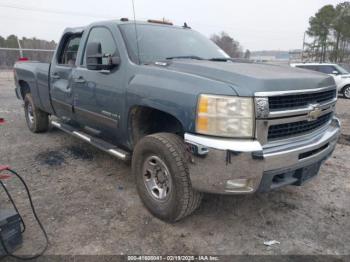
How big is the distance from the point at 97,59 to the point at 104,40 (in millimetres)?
442

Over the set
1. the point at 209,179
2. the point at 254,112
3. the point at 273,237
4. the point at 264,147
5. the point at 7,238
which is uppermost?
the point at 254,112

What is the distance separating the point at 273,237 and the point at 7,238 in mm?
2264

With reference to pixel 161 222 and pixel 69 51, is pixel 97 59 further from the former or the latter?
pixel 161 222

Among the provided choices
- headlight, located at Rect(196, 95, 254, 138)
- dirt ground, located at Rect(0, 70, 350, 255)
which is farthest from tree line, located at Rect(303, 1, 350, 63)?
headlight, located at Rect(196, 95, 254, 138)

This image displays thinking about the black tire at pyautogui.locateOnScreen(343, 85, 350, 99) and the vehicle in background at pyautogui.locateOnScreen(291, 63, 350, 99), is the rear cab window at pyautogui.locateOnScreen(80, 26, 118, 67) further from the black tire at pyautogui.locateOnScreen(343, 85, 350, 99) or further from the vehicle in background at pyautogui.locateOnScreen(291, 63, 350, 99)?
the black tire at pyautogui.locateOnScreen(343, 85, 350, 99)

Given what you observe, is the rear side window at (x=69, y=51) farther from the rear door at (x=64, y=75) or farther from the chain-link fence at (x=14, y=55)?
the chain-link fence at (x=14, y=55)

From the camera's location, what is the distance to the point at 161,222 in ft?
9.71

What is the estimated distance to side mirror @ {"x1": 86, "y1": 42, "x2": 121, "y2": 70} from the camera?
331 centimetres

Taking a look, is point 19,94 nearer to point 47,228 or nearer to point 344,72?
point 47,228

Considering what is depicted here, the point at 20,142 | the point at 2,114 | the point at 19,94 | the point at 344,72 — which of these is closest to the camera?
the point at 20,142

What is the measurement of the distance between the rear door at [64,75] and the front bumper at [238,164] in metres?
2.52

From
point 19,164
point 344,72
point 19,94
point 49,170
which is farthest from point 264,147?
point 344,72

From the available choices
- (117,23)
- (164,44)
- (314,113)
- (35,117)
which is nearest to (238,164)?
(314,113)

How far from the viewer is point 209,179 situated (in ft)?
7.89
